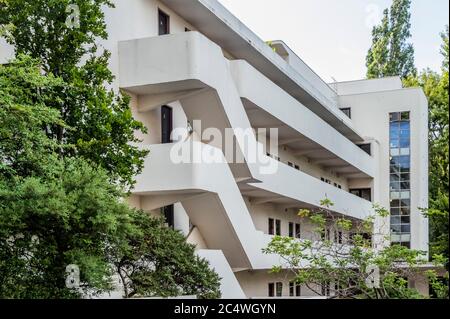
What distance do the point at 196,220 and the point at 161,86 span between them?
Result: 3836 mm

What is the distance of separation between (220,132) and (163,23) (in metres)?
3.66

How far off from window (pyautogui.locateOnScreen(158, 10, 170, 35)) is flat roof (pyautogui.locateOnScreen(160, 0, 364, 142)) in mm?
317

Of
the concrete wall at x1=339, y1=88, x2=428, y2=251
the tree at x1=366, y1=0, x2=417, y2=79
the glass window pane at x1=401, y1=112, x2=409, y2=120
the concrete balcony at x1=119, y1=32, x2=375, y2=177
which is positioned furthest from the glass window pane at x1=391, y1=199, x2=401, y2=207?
the concrete balcony at x1=119, y1=32, x2=375, y2=177

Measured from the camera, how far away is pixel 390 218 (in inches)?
1581

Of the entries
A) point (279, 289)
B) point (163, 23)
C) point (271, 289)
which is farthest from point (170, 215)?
point (279, 289)

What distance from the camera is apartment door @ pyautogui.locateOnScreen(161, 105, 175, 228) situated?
794 inches

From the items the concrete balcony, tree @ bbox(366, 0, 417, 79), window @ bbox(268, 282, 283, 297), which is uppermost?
tree @ bbox(366, 0, 417, 79)

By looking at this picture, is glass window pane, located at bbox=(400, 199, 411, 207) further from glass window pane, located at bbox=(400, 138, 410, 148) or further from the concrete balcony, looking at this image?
the concrete balcony

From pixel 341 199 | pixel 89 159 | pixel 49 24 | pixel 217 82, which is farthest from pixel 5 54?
pixel 341 199

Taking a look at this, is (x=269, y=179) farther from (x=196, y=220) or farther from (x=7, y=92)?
(x=7, y=92)

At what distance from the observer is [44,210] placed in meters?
11.3

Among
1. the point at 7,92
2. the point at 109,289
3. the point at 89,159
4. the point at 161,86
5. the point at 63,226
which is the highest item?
the point at 161,86

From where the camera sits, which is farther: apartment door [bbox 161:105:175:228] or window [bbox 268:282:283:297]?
window [bbox 268:282:283:297]
